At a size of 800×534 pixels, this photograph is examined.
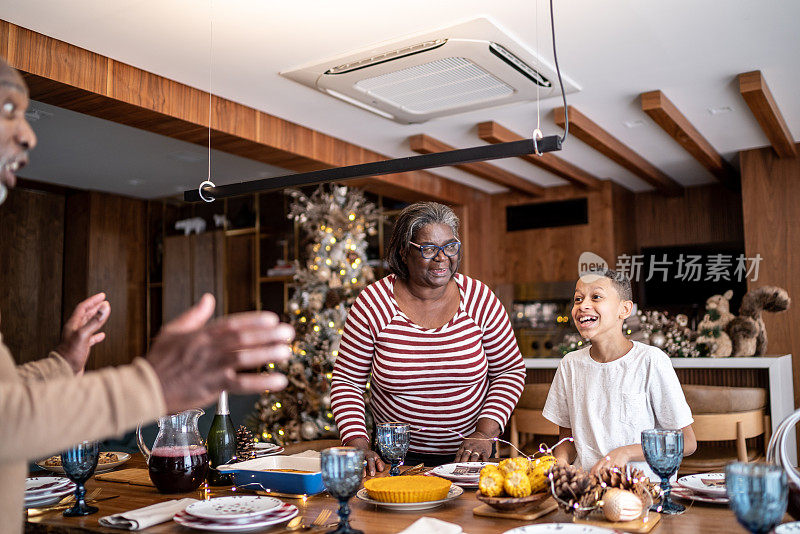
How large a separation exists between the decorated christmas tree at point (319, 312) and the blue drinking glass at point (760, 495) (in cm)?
405

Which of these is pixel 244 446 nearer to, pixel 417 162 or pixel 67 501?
pixel 67 501

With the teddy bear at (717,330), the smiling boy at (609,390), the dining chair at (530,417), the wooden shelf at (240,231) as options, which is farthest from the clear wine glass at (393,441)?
the wooden shelf at (240,231)

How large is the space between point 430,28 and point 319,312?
267 centimetres

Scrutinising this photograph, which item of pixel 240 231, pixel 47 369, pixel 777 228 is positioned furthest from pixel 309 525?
pixel 240 231

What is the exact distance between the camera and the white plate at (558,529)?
121 centimetres

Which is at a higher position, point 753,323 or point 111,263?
point 111,263

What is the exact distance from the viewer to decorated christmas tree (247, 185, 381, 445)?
16.6ft

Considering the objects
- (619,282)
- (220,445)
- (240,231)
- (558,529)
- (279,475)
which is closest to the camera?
(558,529)

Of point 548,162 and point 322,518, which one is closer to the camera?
point 322,518

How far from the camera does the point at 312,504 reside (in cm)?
156

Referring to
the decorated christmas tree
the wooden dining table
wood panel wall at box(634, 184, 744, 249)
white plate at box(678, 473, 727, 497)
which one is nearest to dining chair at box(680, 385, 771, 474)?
white plate at box(678, 473, 727, 497)

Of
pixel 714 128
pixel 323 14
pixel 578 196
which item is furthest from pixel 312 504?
pixel 578 196

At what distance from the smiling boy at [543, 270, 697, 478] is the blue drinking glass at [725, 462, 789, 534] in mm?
620

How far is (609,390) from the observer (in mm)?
1893
